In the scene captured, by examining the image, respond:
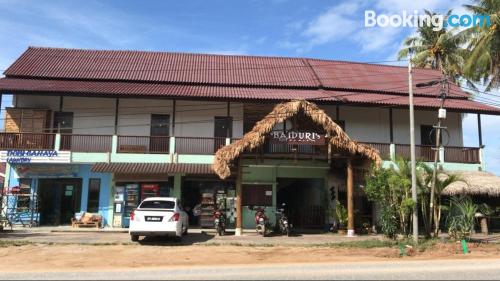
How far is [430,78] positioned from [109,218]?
65.6ft

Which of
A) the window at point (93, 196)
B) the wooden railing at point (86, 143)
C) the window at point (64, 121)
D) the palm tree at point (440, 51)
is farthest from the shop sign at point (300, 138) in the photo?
the palm tree at point (440, 51)

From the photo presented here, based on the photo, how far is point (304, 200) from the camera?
24734 millimetres

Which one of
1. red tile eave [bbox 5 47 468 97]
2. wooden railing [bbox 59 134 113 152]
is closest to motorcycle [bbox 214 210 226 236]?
wooden railing [bbox 59 134 113 152]

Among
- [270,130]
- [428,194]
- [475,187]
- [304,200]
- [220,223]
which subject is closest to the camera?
[428,194]

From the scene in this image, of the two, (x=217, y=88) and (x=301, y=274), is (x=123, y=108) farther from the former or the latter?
(x=301, y=274)

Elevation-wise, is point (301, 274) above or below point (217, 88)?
below

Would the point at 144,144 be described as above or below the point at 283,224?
above

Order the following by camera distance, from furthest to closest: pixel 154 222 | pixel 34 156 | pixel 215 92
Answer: pixel 215 92 < pixel 34 156 < pixel 154 222

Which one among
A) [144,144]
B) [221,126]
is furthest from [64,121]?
[221,126]

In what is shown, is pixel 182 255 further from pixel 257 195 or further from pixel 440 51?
pixel 440 51

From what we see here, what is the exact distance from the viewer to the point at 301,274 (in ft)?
31.9

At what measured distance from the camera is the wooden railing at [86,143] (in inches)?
861

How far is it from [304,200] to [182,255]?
40.0 feet

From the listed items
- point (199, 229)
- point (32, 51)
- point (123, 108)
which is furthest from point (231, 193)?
point (32, 51)
